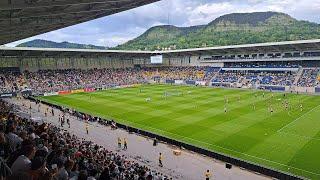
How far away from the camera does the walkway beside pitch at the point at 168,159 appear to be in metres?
22.5

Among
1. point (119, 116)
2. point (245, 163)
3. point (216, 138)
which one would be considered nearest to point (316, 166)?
point (245, 163)

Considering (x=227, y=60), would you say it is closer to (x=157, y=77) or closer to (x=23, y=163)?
(x=157, y=77)

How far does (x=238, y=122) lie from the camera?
37406 millimetres

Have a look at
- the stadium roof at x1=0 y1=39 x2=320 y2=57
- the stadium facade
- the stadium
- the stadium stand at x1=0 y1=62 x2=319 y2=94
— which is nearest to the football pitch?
the stadium

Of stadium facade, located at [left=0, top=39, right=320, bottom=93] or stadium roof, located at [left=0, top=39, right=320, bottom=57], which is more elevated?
stadium roof, located at [left=0, top=39, right=320, bottom=57]

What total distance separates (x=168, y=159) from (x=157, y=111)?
20.1 metres

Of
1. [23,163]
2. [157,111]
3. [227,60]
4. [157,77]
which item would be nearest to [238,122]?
[157,111]

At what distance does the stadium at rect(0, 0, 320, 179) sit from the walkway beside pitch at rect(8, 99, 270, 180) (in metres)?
0.08

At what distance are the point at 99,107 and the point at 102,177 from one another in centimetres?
4113

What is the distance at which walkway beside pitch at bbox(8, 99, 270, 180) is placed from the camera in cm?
2247

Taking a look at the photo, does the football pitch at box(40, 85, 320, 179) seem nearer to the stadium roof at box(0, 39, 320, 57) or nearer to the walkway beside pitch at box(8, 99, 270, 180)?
the walkway beside pitch at box(8, 99, 270, 180)

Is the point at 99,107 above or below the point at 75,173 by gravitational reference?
below

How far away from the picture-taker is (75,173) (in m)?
8.42

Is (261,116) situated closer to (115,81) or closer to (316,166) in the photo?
(316,166)
